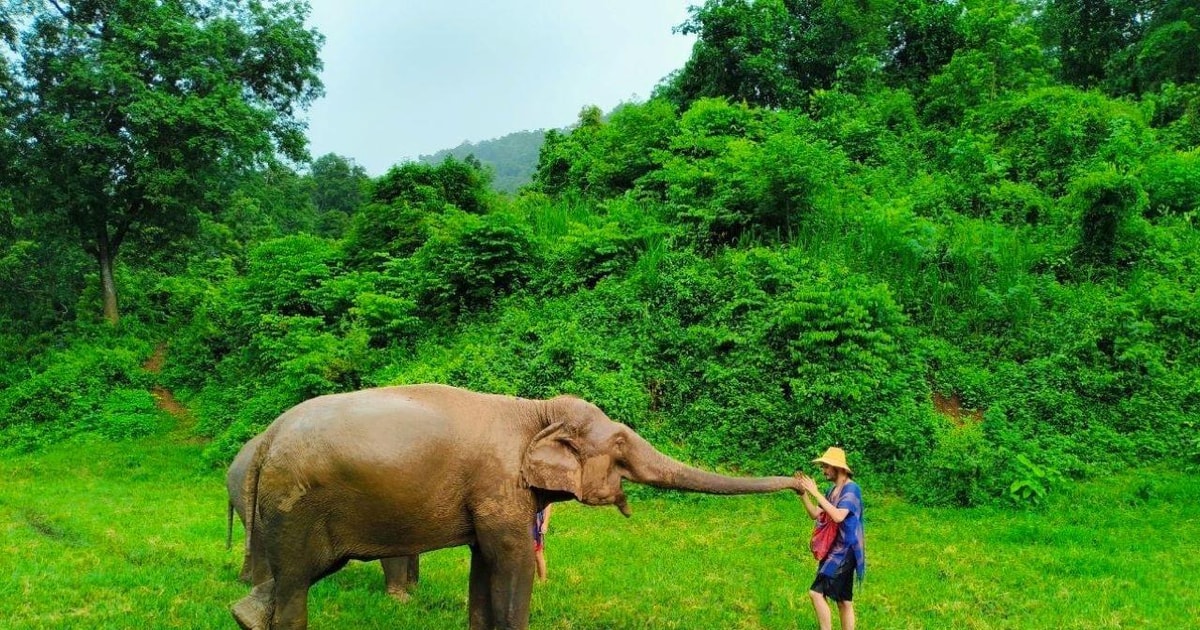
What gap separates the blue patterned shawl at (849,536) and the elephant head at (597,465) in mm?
608

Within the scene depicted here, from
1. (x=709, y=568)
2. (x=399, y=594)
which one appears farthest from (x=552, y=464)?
(x=709, y=568)

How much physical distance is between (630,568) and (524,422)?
3552 mm

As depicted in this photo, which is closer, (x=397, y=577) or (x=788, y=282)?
(x=397, y=577)

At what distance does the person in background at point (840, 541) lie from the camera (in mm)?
6059

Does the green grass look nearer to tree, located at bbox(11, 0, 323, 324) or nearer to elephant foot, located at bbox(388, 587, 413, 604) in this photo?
elephant foot, located at bbox(388, 587, 413, 604)

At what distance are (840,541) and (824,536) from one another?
0.53 feet

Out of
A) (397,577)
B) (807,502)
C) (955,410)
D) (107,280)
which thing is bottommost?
(397,577)

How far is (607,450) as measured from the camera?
5793mm

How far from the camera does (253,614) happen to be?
18.0 feet

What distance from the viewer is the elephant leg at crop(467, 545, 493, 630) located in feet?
19.3

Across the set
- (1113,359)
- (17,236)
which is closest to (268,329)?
(17,236)

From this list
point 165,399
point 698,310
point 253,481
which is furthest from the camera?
point 165,399

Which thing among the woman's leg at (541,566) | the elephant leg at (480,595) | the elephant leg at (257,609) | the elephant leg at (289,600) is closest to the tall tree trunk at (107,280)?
the woman's leg at (541,566)

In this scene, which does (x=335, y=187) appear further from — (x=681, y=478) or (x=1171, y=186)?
(x=681, y=478)
